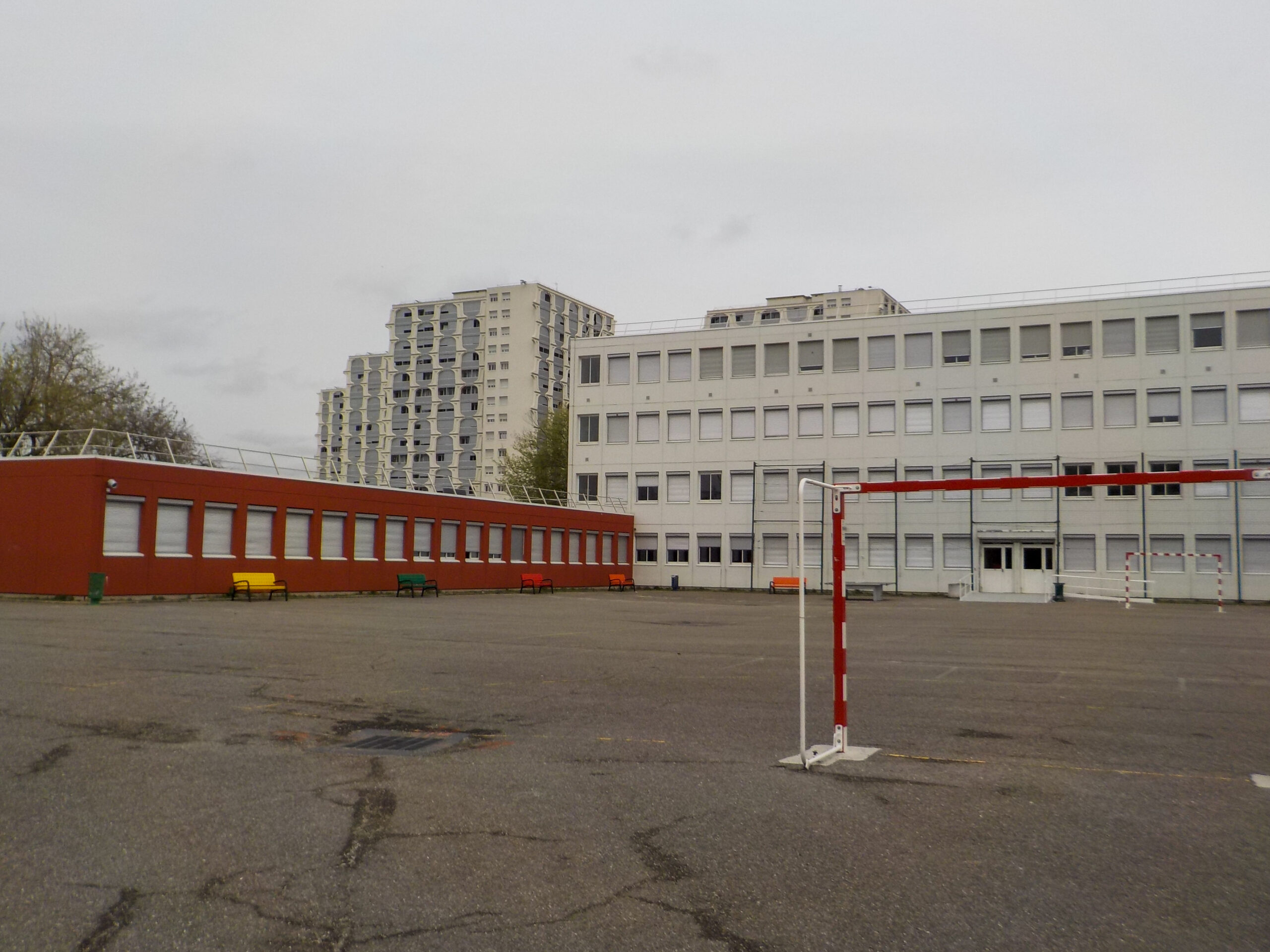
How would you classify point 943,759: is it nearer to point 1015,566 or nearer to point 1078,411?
point 1015,566

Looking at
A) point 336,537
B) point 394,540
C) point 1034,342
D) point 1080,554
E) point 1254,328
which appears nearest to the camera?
point 336,537

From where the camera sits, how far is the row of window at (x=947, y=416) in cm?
4741

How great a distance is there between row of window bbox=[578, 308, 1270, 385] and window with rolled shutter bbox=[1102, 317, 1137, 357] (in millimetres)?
33

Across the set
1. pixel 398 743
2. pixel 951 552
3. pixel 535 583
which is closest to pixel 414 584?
pixel 535 583

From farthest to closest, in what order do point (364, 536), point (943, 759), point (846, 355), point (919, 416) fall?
1. point (846, 355)
2. point (919, 416)
3. point (364, 536)
4. point (943, 759)

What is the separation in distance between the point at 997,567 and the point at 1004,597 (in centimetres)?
447

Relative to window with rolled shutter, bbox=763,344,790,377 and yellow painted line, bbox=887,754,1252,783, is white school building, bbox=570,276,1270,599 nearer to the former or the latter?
window with rolled shutter, bbox=763,344,790,377

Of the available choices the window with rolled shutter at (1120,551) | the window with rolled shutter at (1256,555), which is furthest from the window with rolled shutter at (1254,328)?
the window with rolled shutter at (1120,551)

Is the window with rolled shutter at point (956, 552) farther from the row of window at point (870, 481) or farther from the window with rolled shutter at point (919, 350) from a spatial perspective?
the window with rolled shutter at point (919, 350)

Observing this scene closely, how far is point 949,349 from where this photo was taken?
52000 millimetres

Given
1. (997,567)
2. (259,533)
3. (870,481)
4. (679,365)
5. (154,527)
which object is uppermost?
(679,365)

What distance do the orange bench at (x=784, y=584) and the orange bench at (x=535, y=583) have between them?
969cm

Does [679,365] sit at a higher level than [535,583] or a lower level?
higher

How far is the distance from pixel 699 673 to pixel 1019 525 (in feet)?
132
